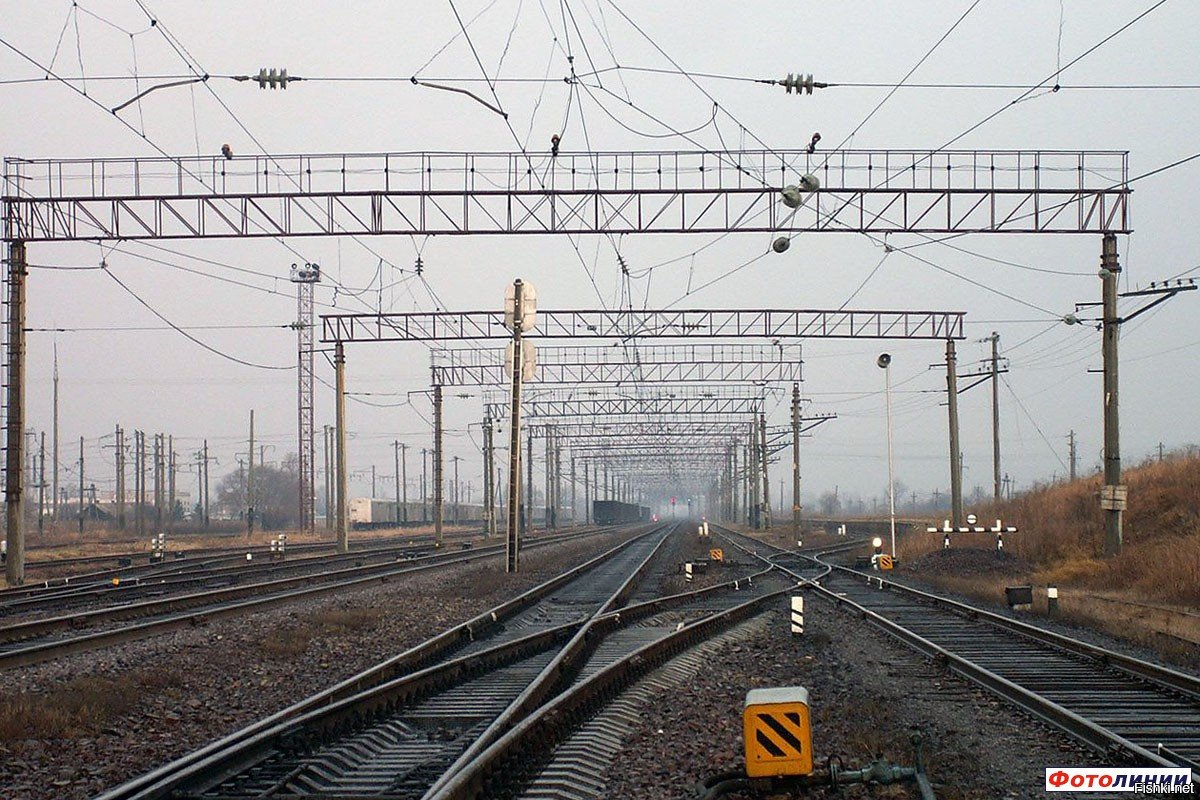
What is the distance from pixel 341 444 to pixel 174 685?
32.2 metres

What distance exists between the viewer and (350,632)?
60.3ft

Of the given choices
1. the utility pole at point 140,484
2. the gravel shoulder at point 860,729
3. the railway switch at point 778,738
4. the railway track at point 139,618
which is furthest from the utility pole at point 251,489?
the railway switch at point 778,738

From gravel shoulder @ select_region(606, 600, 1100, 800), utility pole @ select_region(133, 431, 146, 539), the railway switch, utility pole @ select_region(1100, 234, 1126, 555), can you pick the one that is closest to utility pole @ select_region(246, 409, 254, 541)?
utility pole @ select_region(133, 431, 146, 539)

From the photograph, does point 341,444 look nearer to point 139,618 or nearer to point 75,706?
point 139,618

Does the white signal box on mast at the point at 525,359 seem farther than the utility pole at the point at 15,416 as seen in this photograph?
Yes

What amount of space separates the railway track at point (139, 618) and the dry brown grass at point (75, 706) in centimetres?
261

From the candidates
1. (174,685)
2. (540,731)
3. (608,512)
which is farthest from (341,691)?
(608,512)

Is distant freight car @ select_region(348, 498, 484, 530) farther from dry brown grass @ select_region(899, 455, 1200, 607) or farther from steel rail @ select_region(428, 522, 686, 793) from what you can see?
steel rail @ select_region(428, 522, 686, 793)

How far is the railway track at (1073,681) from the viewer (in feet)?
31.9

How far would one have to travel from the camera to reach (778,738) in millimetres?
7945

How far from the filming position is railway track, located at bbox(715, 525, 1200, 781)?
971cm

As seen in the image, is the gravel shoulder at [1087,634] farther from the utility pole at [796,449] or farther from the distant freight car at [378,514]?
the distant freight car at [378,514]

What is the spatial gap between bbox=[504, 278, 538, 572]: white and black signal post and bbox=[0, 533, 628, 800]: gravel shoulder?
29.1 ft

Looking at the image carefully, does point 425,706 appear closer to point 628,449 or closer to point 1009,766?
point 1009,766
